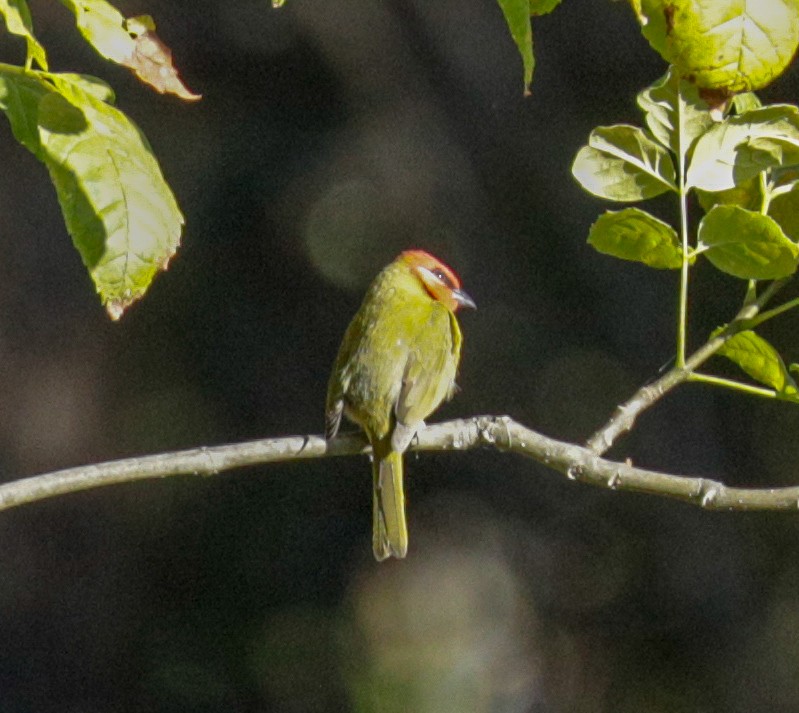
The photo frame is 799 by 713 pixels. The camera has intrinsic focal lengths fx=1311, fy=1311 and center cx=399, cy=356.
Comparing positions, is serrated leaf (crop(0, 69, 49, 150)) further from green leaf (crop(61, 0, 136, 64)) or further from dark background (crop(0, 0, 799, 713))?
dark background (crop(0, 0, 799, 713))

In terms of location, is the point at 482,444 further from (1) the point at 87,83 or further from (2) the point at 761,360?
(1) the point at 87,83

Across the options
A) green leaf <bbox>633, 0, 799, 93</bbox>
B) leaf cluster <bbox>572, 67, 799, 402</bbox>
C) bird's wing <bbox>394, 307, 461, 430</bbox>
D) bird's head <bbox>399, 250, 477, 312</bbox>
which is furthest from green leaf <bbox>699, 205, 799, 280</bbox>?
bird's head <bbox>399, 250, 477, 312</bbox>

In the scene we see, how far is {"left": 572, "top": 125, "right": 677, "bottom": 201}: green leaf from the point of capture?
183 cm

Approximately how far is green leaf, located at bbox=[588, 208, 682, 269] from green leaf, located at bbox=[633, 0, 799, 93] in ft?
1.21

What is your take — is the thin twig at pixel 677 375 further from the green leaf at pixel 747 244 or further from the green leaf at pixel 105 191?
the green leaf at pixel 105 191

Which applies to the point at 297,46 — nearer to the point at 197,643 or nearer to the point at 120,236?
the point at 197,643

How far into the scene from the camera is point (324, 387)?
6426mm

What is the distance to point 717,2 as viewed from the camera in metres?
1.36

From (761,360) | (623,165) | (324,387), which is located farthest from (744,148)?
(324,387)

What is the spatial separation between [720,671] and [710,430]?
1110 mm

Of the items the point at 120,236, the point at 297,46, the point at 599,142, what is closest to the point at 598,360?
Answer: the point at 297,46

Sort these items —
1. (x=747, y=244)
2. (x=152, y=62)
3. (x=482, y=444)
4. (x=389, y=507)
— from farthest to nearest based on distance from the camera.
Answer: (x=389, y=507)
(x=482, y=444)
(x=747, y=244)
(x=152, y=62)

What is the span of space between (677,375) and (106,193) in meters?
0.90

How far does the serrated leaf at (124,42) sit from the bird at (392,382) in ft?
5.19
